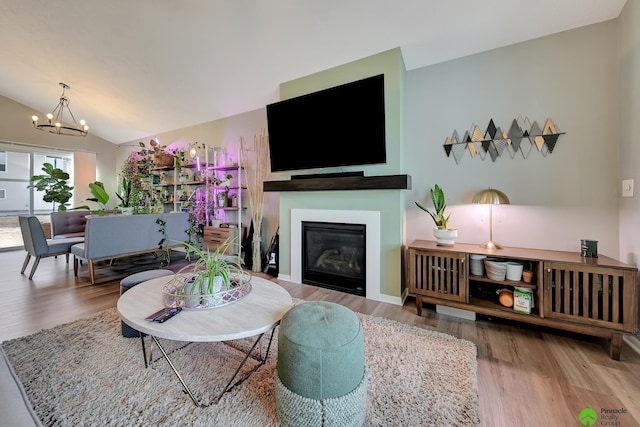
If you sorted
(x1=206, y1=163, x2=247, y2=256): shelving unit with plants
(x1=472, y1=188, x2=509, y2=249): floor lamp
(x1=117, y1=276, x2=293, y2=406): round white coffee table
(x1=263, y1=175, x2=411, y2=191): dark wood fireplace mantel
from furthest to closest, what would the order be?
(x1=206, y1=163, x2=247, y2=256): shelving unit with plants, (x1=263, y1=175, x2=411, y2=191): dark wood fireplace mantel, (x1=472, y1=188, x2=509, y2=249): floor lamp, (x1=117, y1=276, x2=293, y2=406): round white coffee table

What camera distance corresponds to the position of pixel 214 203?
4.31m

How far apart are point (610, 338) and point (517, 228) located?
0.94 metres

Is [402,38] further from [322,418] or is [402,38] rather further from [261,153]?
[322,418]

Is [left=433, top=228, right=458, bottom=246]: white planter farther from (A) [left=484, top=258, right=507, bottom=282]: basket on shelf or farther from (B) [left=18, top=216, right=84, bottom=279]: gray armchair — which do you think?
(B) [left=18, top=216, right=84, bottom=279]: gray armchair

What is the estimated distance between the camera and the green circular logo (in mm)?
1166

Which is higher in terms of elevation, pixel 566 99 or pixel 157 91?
pixel 157 91

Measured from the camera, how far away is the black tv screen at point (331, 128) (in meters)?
2.49

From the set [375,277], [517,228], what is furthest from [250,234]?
[517,228]

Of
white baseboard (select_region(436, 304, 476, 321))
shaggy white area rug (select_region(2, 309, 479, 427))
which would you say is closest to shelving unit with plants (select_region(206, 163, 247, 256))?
shaggy white area rug (select_region(2, 309, 479, 427))

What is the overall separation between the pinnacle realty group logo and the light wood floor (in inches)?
0.7

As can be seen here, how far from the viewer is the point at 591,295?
5.48ft

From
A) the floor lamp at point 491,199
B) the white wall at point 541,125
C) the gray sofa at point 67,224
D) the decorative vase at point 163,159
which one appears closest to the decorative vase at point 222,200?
the decorative vase at point 163,159

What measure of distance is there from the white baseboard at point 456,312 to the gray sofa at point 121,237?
288 centimetres

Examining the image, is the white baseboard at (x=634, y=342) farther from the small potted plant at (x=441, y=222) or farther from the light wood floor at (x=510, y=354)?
the small potted plant at (x=441, y=222)
